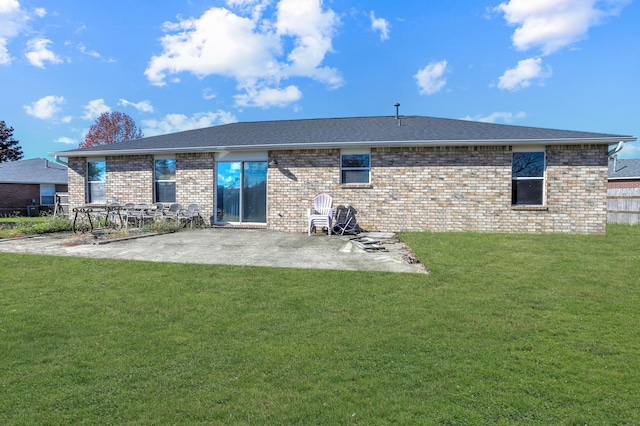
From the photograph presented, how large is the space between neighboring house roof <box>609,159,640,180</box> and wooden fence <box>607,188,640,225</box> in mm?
10312

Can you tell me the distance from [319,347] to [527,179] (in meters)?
9.71

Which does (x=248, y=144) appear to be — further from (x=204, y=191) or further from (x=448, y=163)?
(x=448, y=163)

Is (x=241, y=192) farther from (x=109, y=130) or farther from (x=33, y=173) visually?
(x=109, y=130)

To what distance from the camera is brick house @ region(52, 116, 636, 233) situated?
1024 centimetres

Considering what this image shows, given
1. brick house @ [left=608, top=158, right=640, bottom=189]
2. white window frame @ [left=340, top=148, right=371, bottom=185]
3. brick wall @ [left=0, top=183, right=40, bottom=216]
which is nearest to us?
white window frame @ [left=340, top=148, right=371, bottom=185]

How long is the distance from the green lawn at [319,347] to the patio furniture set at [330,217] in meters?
4.68

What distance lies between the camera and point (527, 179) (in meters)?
10.5

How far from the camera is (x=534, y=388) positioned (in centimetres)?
251

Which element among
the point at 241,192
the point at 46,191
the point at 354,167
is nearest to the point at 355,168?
the point at 354,167

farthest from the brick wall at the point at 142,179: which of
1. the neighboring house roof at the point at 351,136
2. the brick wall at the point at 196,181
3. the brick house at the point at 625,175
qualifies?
the brick house at the point at 625,175

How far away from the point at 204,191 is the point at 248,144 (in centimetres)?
227

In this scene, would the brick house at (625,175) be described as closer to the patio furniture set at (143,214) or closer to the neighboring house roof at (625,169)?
the neighboring house roof at (625,169)

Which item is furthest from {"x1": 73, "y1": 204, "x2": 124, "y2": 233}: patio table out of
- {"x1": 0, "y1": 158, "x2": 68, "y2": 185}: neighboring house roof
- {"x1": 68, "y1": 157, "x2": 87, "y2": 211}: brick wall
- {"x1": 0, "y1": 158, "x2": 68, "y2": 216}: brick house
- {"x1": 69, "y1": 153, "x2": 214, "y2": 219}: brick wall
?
{"x1": 0, "y1": 158, "x2": 68, "y2": 185}: neighboring house roof

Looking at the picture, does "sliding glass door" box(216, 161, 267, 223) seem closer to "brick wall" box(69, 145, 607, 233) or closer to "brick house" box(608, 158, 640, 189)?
"brick wall" box(69, 145, 607, 233)
